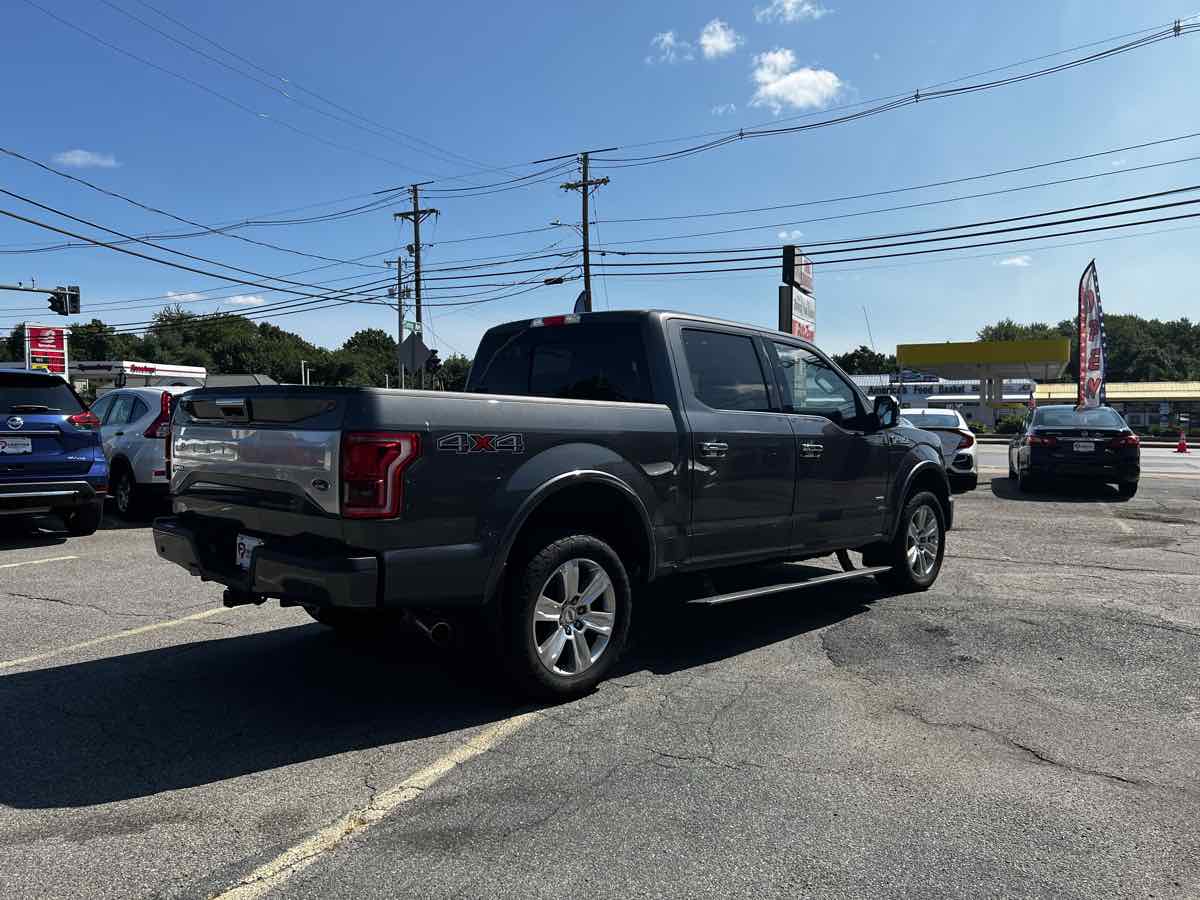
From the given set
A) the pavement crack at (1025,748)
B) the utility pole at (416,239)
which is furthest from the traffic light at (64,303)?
the pavement crack at (1025,748)

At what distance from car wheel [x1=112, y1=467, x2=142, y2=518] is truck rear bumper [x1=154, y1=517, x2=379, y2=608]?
7405 millimetres

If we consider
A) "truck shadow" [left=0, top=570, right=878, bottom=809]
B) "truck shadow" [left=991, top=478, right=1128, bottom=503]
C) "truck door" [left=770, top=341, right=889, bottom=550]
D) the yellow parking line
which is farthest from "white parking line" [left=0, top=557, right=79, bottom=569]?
"truck shadow" [left=991, top=478, right=1128, bottom=503]

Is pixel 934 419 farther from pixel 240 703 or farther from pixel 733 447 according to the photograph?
pixel 240 703

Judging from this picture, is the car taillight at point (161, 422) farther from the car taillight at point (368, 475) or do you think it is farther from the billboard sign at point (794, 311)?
the billboard sign at point (794, 311)

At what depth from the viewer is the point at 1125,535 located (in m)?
10.0

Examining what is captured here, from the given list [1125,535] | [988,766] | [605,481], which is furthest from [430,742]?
[1125,535]

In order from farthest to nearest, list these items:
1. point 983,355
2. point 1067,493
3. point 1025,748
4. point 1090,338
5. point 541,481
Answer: point 983,355
point 1090,338
point 1067,493
point 541,481
point 1025,748

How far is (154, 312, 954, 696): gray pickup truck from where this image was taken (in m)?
3.49

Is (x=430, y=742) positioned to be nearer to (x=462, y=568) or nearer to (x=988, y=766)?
(x=462, y=568)

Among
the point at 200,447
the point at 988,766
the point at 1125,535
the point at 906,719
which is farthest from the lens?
the point at 1125,535

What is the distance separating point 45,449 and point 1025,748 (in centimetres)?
884

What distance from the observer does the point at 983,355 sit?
46.7m

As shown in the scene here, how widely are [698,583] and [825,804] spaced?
2.07 meters

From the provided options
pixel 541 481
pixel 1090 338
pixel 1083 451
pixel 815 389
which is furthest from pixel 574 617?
pixel 1090 338
